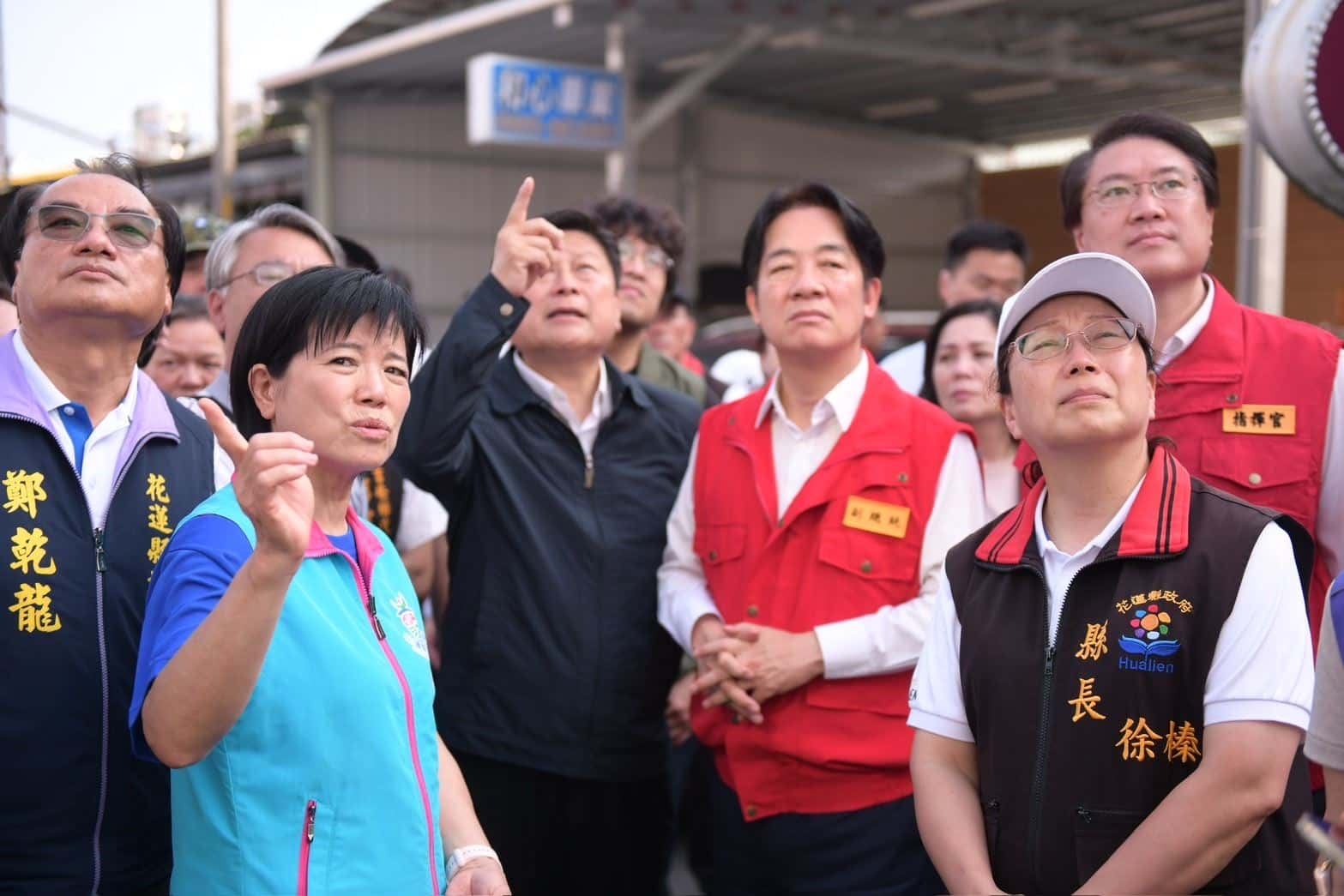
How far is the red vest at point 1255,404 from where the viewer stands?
8.68 ft

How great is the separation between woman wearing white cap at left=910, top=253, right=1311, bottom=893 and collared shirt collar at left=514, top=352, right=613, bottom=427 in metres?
1.27

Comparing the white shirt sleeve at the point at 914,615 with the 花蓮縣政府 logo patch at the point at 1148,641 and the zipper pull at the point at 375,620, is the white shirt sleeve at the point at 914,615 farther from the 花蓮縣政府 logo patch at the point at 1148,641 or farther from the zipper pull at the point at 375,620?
the zipper pull at the point at 375,620

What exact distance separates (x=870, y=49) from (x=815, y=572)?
39.5ft

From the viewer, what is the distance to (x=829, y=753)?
110 inches

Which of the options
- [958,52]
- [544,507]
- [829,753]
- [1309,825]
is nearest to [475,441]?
[544,507]

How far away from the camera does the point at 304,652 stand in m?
1.87

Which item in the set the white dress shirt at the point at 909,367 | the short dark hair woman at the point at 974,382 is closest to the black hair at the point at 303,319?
the short dark hair woman at the point at 974,382

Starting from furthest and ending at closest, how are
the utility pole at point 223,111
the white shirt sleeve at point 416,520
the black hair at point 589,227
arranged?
1. the utility pole at point 223,111
2. the white shirt sleeve at point 416,520
3. the black hair at point 589,227

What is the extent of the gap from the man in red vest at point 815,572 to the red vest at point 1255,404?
1.56 feet

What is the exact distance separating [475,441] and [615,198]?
1.38 meters

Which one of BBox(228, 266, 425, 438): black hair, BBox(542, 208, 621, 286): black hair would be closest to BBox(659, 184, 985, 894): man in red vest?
BBox(542, 208, 621, 286): black hair

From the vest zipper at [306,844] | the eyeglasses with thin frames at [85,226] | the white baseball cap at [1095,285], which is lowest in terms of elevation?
the vest zipper at [306,844]

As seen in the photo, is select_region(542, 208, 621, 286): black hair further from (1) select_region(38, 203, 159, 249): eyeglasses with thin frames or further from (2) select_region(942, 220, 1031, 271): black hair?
(2) select_region(942, 220, 1031, 271): black hair

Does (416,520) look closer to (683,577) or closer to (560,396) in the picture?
(560,396)
